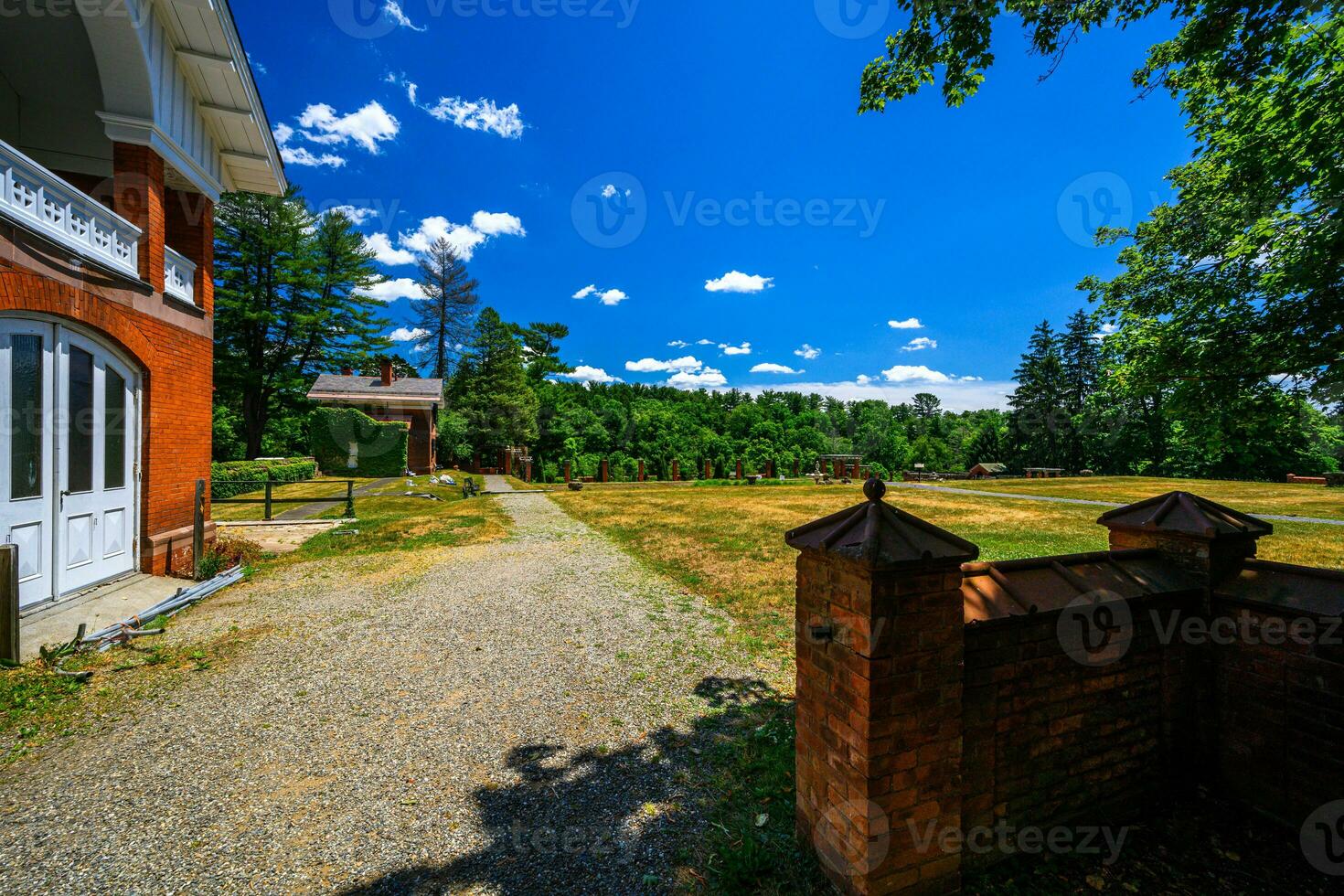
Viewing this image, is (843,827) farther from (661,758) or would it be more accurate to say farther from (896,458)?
(896,458)

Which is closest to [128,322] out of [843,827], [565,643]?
[565,643]

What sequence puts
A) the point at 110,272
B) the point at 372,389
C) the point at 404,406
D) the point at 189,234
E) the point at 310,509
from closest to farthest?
the point at 110,272
the point at 189,234
the point at 310,509
the point at 404,406
the point at 372,389

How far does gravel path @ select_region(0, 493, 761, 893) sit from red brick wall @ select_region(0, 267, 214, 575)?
1.87 m

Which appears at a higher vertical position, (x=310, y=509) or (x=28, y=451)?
(x=28, y=451)

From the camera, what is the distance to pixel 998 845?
2.40 m

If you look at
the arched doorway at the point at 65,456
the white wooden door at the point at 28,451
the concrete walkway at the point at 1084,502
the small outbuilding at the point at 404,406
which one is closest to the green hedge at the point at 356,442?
the small outbuilding at the point at 404,406

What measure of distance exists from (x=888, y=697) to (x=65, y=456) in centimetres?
850

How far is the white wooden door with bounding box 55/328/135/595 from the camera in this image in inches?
216

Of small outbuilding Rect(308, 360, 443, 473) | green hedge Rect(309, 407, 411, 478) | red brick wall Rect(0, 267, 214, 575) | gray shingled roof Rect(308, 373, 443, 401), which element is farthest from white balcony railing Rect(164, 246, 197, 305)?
gray shingled roof Rect(308, 373, 443, 401)

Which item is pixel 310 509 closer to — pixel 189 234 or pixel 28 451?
pixel 189 234

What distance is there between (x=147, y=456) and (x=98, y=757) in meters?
5.04

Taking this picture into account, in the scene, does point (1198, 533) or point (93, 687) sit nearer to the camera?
point (1198, 533)

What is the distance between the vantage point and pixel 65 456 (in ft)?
18.0

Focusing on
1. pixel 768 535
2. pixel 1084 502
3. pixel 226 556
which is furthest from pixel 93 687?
pixel 1084 502
